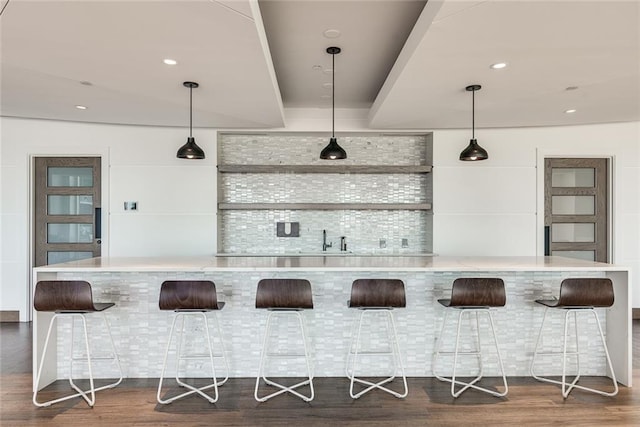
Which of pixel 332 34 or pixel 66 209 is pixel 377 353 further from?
pixel 66 209

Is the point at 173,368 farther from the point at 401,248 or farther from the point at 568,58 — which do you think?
the point at 568,58

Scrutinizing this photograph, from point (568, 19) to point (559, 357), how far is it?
2.60 metres

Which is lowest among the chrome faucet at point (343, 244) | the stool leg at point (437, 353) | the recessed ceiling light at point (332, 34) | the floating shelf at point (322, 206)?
the stool leg at point (437, 353)

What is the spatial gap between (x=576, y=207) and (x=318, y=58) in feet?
13.1

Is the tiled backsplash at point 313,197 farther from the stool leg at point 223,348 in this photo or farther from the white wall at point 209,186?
the stool leg at point 223,348

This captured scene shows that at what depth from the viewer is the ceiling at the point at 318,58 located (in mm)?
1965

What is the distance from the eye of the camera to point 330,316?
2.98 m

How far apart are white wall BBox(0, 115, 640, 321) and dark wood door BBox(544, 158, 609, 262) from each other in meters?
0.13

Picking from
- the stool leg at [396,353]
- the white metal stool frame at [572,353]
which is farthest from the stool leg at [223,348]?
the white metal stool frame at [572,353]

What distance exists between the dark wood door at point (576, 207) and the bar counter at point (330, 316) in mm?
1908

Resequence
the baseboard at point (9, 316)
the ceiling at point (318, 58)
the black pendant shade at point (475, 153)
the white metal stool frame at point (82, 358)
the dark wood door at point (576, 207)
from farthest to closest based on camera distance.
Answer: the dark wood door at point (576, 207) < the baseboard at point (9, 316) < the black pendant shade at point (475, 153) < the white metal stool frame at point (82, 358) < the ceiling at point (318, 58)

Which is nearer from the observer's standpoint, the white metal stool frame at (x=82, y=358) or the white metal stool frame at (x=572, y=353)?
the white metal stool frame at (x=82, y=358)

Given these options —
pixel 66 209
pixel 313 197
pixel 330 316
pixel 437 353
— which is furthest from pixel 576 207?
pixel 66 209

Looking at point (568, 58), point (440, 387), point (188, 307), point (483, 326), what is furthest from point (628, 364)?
point (188, 307)
